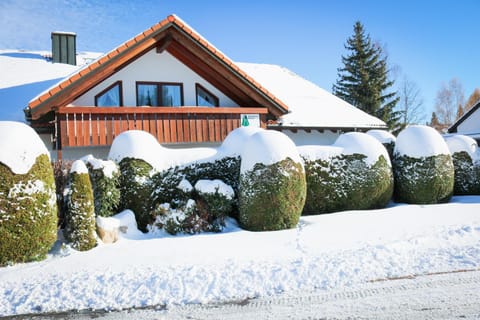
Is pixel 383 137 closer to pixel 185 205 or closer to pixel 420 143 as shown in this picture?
pixel 420 143

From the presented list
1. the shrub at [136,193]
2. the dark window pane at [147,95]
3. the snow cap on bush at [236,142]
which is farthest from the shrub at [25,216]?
the dark window pane at [147,95]

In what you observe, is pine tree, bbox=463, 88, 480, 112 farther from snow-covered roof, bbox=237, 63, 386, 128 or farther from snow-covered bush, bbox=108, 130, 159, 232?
snow-covered bush, bbox=108, 130, 159, 232

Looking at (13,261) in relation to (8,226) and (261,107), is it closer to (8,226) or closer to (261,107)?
(8,226)

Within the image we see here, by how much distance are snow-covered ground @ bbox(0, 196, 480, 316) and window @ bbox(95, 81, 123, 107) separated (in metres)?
5.65

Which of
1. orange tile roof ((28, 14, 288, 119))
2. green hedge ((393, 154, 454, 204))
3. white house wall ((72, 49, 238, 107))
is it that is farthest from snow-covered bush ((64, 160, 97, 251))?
green hedge ((393, 154, 454, 204))

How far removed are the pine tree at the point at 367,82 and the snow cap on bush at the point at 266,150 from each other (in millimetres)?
25266

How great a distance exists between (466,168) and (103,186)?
1063 centimetres

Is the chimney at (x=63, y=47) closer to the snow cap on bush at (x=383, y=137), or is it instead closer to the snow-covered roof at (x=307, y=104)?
the snow-covered roof at (x=307, y=104)

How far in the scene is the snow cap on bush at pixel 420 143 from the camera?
400 inches

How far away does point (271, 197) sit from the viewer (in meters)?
7.70

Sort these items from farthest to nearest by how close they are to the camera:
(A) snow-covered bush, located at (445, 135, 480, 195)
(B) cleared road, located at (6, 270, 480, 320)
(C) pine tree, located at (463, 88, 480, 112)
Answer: (C) pine tree, located at (463, 88, 480, 112) → (A) snow-covered bush, located at (445, 135, 480, 195) → (B) cleared road, located at (6, 270, 480, 320)

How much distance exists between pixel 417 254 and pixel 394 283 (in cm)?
131

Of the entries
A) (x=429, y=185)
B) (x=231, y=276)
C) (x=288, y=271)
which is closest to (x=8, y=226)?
(x=231, y=276)

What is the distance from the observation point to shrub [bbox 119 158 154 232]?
26.3 feet
